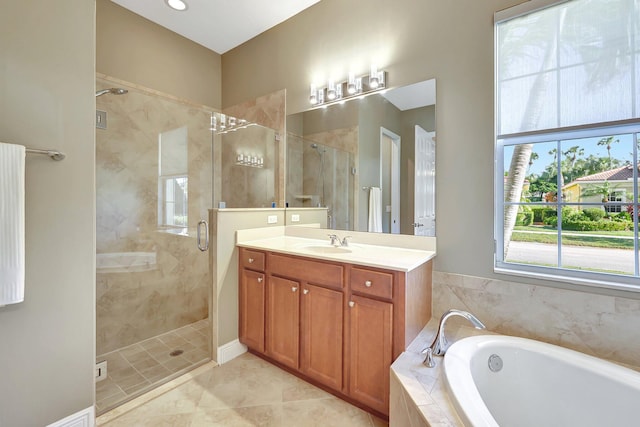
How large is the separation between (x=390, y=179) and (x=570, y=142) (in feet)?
3.45

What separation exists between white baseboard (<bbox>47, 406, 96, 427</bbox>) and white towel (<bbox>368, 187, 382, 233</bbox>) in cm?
204

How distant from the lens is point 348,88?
89.7 inches

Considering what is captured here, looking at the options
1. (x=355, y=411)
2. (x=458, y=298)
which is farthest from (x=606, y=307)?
(x=355, y=411)

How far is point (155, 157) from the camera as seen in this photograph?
2438 mm

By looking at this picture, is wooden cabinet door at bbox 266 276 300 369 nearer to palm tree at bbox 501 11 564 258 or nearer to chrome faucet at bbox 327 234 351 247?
chrome faucet at bbox 327 234 351 247

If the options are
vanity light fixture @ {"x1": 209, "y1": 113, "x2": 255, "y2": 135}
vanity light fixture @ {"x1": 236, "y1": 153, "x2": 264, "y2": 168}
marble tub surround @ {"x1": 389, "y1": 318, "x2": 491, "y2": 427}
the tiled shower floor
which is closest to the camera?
marble tub surround @ {"x1": 389, "y1": 318, "x2": 491, "y2": 427}

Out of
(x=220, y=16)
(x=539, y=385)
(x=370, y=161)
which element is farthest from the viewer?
(x=220, y=16)

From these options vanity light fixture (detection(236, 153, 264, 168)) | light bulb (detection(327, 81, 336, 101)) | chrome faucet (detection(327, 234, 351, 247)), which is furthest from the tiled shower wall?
light bulb (detection(327, 81, 336, 101))

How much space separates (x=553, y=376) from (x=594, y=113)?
4.46ft

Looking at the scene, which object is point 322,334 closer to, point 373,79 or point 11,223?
point 11,223

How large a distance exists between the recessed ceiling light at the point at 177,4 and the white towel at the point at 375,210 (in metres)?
2.37

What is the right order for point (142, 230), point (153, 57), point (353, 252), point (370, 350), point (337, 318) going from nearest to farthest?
point (370, 350) < point (337, 318) < point (353, 252) < point (142, 230) < point (153, 57)

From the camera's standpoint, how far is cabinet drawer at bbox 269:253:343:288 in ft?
5.63

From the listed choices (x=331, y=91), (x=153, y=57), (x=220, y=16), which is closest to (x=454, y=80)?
(x=331, y=91)
